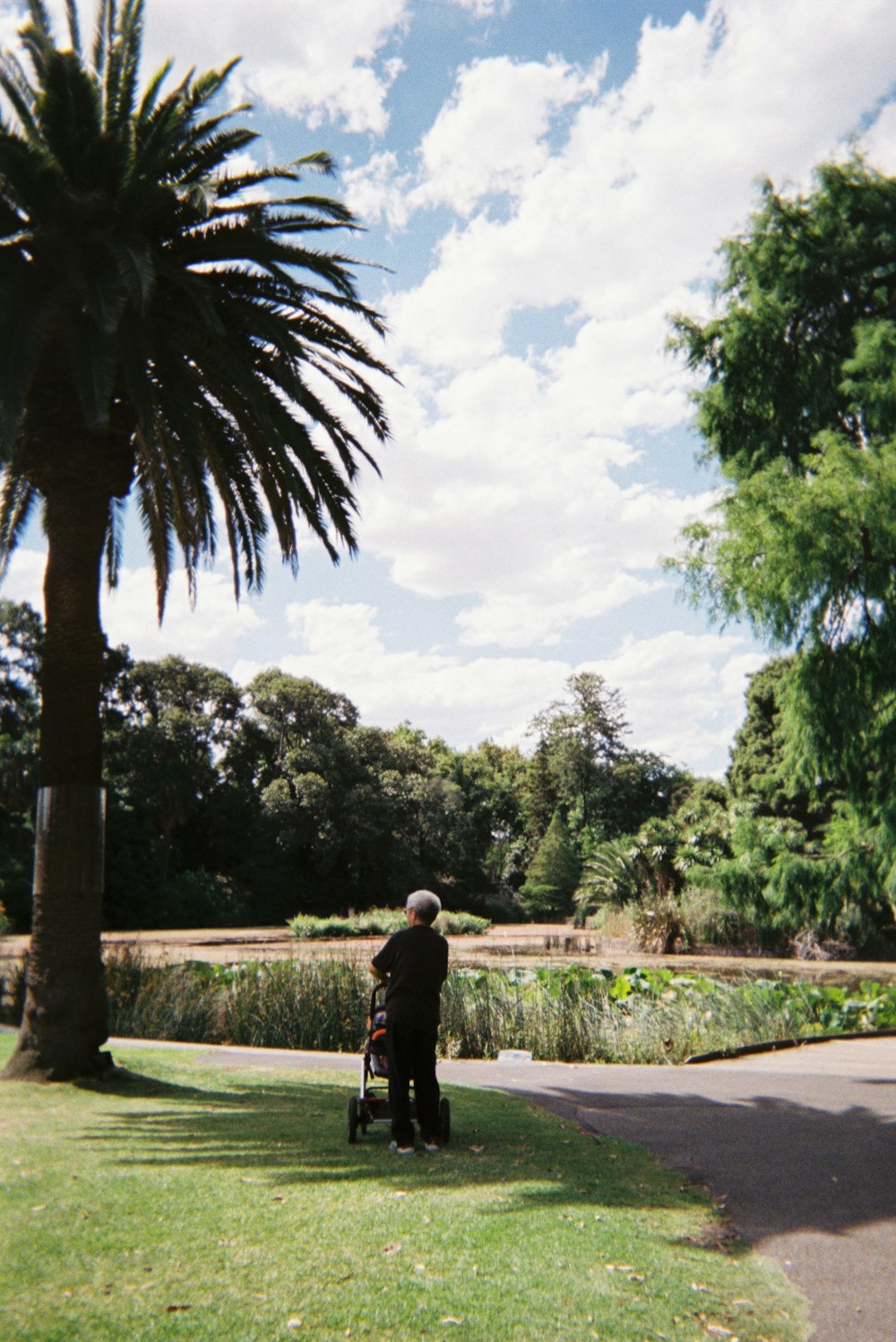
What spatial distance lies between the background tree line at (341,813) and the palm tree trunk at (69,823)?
17.0 meters

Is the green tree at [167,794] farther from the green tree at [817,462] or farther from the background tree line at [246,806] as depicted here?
the green tree at [817,462]

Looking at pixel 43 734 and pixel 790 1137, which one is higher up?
pixel 43 734

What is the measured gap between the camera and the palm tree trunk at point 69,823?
895 cm

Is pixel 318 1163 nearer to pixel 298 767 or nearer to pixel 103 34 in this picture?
pixel 103 34

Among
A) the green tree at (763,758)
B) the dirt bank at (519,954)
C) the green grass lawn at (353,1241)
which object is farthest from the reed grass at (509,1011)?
the green tree at (763,758)

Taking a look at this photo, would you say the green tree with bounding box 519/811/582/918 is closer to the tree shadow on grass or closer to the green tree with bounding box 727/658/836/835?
the green tree with bounding box 727/658/836/835

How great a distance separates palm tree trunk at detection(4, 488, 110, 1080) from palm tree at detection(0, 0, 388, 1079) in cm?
2

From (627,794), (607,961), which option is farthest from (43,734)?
(627,794)

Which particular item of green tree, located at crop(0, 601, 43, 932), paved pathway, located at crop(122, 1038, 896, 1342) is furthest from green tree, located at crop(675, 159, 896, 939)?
Result: green tree, located at crop(0, 601, 43, 932)

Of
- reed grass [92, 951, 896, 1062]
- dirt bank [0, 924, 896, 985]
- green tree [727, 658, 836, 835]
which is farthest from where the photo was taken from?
green tree [727, 658, 836, 835]

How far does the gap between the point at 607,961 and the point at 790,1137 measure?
12.6 metres

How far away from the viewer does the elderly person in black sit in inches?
257

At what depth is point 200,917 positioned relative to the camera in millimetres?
39000

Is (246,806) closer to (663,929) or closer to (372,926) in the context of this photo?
(372,926)
